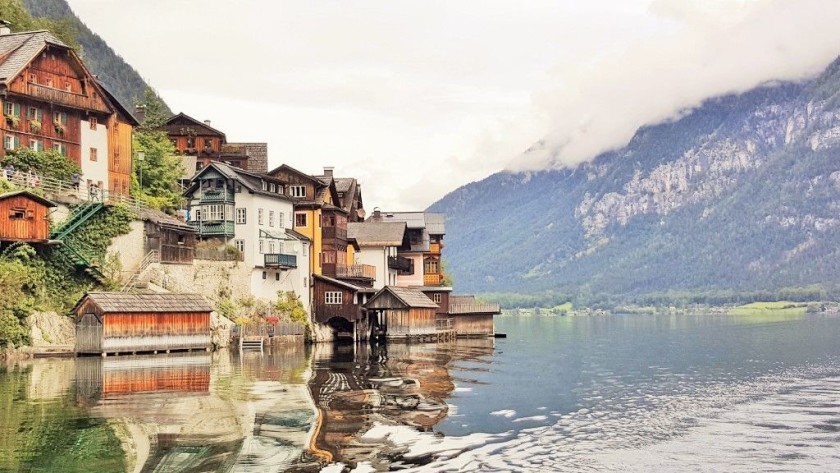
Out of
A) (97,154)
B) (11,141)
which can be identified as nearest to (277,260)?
(97,154)

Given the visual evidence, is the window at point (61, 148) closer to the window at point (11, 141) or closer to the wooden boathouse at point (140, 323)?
the window at point (11, 141)

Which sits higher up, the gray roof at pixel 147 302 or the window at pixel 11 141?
the window at pixel 11 141

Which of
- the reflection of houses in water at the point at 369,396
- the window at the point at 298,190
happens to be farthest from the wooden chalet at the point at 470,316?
the reflection of houses in water at the point at 369,396

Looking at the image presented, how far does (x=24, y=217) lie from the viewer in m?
67.9

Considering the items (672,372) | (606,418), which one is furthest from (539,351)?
(606,418)

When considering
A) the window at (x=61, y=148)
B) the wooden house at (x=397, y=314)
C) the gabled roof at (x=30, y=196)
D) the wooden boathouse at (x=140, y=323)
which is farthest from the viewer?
the wooden house at (x=397, y=314)

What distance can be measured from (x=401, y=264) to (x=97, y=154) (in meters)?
39.2

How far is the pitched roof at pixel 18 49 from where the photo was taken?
76750 millimetres

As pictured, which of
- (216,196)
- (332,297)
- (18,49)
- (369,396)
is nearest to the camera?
(369,396)

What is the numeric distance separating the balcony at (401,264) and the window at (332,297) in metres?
15.1

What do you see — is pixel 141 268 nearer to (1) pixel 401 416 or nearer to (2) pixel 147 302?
(2) pixel 147 302

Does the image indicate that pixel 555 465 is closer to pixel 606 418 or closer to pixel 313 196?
pixel 606 418

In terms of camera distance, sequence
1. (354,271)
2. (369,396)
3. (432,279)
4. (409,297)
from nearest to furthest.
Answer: (369,396)
(409,297)
(354,271)
(432,279)

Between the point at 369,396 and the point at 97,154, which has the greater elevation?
the point at 97,154
